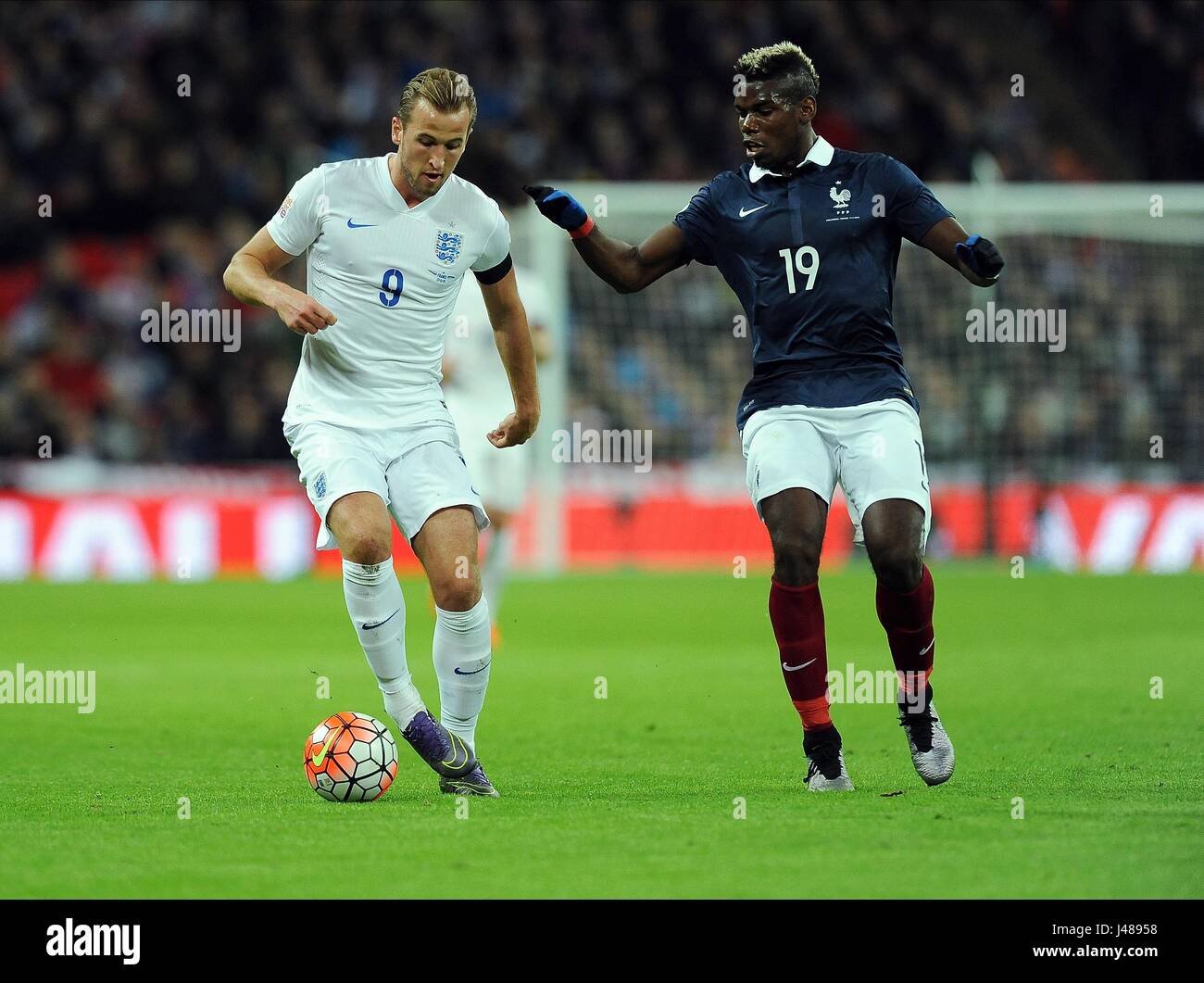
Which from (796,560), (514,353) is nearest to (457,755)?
A: (796,560)

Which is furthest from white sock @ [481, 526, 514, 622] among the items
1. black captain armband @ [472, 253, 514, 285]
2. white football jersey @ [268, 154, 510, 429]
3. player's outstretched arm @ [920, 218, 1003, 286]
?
player's outstretched arm @ [920, 218, 1003, 286]

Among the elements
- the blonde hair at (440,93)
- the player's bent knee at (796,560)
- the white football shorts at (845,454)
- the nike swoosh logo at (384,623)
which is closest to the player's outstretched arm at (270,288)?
the blonde hair at (440,93)

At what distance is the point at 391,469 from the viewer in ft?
21.9

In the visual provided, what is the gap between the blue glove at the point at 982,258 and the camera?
6371mm

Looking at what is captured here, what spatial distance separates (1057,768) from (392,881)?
3062 millimetres

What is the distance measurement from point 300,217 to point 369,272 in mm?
293

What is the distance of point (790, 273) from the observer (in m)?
6.77

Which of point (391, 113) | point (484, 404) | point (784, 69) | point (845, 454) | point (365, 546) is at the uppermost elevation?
point (391, 113)

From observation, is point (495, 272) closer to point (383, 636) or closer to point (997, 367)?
point (383, 636)

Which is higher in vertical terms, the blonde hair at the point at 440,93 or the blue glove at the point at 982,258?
the blonde hair at the point at 440,93

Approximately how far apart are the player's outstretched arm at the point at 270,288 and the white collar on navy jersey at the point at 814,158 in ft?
5.31

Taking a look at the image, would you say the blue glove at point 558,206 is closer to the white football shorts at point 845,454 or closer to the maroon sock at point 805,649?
the white football shorts at point 845,454

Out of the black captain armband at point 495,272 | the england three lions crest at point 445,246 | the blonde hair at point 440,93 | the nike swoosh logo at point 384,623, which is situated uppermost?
the blonde hair at point 440,93

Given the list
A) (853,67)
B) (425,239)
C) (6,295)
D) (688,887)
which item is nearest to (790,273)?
(425,239)
